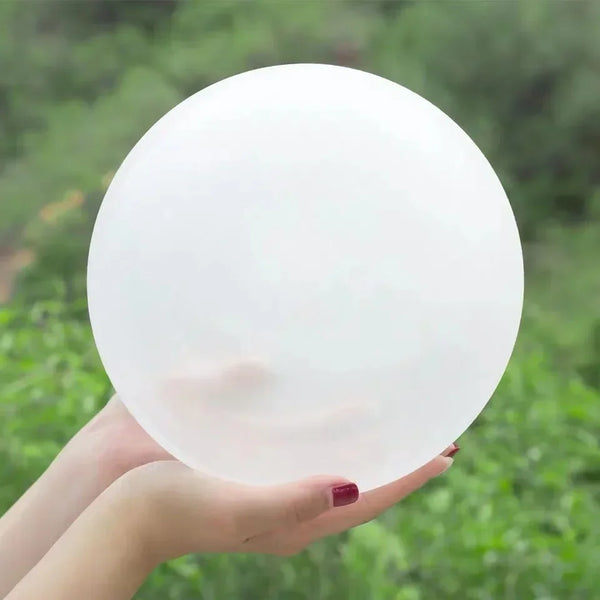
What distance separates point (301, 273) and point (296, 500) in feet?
0.80

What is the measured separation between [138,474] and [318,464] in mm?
227

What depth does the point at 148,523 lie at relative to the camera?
1119 mm

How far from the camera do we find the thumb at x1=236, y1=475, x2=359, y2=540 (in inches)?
40.5

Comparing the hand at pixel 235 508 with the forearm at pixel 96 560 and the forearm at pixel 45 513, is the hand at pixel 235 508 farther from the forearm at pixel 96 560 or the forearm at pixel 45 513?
the forearm at pixel 45 513

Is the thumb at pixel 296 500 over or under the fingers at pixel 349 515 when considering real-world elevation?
over

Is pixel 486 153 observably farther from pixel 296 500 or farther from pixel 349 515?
pixel 296 500

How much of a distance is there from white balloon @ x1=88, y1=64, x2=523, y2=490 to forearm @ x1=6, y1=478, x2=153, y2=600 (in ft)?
0.43

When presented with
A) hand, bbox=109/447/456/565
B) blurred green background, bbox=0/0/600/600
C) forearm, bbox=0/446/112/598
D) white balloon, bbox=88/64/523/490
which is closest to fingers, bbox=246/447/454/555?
hand, bbox=109/447/456/565

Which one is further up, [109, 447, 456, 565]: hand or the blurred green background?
[109, 447, 456, 565]: hand

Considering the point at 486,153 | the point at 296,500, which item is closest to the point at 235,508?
the point at 296,500

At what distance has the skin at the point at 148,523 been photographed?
1.05m

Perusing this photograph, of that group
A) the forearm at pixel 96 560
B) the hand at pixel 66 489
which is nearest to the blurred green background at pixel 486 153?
the hand at pixel 66 489

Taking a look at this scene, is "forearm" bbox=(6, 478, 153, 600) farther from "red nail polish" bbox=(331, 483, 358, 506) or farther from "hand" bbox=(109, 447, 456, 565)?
"red nail polish" bbox=(331, 483, 358, 506)

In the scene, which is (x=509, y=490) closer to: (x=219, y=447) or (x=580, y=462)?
(x=580, y=462)
